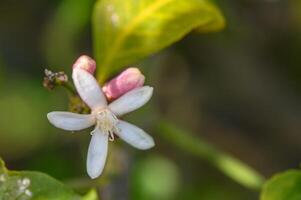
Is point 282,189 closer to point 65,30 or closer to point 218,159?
point 218,159

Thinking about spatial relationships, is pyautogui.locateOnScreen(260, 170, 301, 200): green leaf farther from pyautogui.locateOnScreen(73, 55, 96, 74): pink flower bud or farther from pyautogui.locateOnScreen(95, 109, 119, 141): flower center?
pyautogui.locateOnScreen(73, 55, 96, 74): pink flower bud

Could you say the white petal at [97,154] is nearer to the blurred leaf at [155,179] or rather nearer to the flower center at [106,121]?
the flower center at [106,121]

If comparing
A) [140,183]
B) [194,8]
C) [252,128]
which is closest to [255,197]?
[252,128]

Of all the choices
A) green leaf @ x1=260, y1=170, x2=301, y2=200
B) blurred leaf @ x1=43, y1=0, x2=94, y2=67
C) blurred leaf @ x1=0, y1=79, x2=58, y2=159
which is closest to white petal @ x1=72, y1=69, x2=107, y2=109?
green leaf @ x1=260, y1=170, x2=301, y2=200

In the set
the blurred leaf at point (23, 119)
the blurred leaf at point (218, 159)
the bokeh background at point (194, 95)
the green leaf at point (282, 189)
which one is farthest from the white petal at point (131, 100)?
the blurred leaf at point (23, 119)

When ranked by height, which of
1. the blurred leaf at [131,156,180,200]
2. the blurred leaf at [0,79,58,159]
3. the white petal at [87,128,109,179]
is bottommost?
the blurred leaf at [131,156,180,200]

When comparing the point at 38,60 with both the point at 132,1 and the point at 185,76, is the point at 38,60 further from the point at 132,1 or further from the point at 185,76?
the point at 132,1

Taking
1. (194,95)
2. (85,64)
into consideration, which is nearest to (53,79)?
(85,64)
